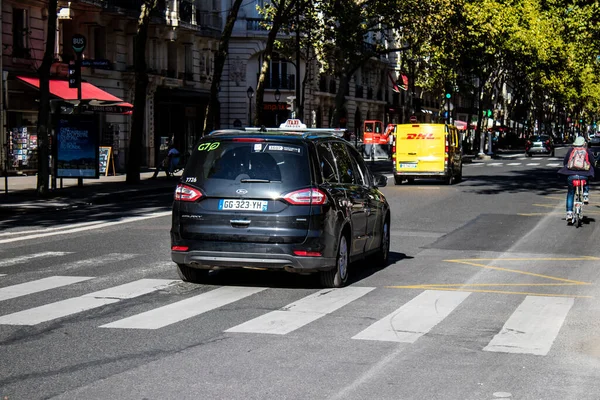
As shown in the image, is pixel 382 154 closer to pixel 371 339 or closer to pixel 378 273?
pixel 378 273

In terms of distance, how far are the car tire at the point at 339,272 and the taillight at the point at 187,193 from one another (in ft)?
5.08

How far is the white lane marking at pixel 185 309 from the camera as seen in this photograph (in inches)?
360

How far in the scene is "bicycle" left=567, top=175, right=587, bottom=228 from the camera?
20.1m

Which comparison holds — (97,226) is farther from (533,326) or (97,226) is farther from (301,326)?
(533,326)

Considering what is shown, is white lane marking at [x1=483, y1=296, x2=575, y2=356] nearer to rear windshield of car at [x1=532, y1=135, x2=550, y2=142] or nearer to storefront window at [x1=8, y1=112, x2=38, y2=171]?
storefront window at [x1=8, y1=112, x2=38, y2=171]

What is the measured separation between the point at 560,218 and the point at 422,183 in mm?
14467

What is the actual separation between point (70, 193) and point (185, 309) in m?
18.8

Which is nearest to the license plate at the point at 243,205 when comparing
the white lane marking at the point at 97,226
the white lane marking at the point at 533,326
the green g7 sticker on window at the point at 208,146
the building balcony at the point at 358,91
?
the green g7 sticker on window at the point at 208,146

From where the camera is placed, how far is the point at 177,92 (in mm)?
50875

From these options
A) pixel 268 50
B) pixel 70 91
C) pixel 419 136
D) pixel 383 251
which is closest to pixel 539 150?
pixel 268 50

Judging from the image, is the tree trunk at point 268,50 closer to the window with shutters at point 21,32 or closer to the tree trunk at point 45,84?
the window with shutters at point 21,32

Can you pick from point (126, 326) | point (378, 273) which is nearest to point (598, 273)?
point (378, 273)

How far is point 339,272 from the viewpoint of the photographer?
11.6 metres

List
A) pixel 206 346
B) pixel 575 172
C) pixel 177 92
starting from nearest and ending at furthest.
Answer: pixel 206 346, pixel 575 172, pixel 177 92
